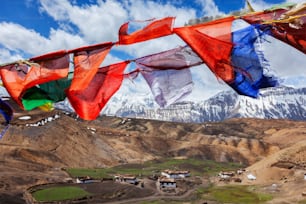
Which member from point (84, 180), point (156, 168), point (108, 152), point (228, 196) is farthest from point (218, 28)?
point (108, 152)

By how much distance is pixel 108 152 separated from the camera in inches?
4552

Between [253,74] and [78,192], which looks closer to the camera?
[253,74]

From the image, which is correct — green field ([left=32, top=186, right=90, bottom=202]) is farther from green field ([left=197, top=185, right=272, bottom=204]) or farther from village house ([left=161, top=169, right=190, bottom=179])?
village house ([left=161, top=169, right=190, bottom=179])

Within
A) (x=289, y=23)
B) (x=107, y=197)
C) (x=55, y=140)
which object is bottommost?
(x=107, y=197)

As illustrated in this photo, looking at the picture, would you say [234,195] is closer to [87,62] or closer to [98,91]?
[98,91]

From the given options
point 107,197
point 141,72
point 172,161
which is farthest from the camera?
point 172,161

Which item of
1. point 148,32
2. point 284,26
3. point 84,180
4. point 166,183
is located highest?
point 148,32

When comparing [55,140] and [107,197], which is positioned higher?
[55,140]

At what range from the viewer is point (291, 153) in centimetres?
9488

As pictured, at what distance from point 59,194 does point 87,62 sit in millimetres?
56930

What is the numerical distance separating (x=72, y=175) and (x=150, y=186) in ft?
55.7

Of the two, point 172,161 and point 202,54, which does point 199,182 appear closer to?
point 172,161

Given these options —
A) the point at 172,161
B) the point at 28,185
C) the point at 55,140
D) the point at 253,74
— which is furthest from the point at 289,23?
the point at 172,161

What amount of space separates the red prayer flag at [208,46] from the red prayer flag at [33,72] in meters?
2.58
